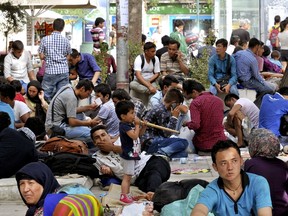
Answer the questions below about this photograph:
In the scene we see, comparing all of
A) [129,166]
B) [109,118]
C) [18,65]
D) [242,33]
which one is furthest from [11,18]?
[129,166]

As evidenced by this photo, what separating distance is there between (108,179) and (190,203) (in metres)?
3.50

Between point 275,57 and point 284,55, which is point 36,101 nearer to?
point 275,57

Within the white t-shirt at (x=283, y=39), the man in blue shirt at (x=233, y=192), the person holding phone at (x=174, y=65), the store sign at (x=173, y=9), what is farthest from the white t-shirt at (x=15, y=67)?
the store sign at (x=173, y=9)

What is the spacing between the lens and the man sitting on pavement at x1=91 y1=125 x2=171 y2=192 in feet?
32.4

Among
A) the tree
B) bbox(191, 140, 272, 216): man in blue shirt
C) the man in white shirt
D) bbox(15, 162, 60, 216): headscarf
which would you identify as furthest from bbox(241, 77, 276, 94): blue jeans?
bbox(191, 140, 272, 216): man in blue shirt

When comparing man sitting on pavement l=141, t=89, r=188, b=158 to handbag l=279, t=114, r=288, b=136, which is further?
man sitting on pavement l=141, t=89, r=188, b=158

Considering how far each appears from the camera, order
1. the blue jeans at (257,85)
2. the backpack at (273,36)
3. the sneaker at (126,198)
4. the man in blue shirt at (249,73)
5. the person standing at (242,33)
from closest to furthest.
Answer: the sneaker at (126,198)
the man in blue shirt at (249,73)
the blue jeans at (257,85)
the person standing at (242,33)
the backpack at (273,36)

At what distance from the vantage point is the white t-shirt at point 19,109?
12867 millimetres

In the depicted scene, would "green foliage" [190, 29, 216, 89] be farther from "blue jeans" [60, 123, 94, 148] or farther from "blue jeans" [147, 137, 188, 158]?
"blue jeans" [60, 123, 94, 148]

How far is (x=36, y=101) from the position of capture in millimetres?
14055

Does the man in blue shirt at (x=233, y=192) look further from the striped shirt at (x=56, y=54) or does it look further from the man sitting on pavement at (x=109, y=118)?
the striped shirt at (x=56, y=54)

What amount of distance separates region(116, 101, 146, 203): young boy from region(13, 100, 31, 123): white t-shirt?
3.51 m


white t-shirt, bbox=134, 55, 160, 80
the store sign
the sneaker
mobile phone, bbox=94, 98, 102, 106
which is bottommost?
the sneaker

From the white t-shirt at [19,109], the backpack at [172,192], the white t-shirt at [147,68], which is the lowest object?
the backpack at [172,192]
